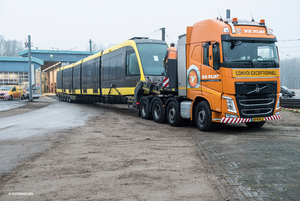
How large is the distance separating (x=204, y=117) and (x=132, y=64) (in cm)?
601

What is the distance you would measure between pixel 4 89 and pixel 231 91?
1321 inches

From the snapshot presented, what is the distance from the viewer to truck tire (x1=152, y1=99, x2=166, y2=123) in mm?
12625

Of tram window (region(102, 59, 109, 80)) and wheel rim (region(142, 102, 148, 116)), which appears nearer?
wheel rim (region(142, 102, 148, 116))

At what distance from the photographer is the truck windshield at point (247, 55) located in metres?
9.34

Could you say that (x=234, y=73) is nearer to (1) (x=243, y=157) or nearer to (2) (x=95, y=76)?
Answer: (1) (x=243, y=157)

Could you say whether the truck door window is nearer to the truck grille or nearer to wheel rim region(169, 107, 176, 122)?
the truck grille

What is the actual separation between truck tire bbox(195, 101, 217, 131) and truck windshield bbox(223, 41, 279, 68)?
1643mm

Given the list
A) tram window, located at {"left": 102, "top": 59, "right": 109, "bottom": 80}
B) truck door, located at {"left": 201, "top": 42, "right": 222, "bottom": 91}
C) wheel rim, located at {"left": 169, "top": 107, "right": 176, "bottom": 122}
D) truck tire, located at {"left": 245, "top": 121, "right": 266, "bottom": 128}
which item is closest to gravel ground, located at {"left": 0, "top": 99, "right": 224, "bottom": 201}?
truck door, located at {"left": 201, "top": 42, "right": 222, "bottom": 91}

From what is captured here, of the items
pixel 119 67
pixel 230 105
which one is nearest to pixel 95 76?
pixel 119 67

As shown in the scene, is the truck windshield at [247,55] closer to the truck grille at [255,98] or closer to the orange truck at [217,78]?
the orange truck at [217,78]

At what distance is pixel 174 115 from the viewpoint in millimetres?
11812

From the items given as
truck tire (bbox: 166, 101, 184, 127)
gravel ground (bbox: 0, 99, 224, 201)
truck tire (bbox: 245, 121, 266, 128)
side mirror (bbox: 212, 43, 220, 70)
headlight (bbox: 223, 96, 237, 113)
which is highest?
side mirror (bbox: 212, 43, 220, 70)

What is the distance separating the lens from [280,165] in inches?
224

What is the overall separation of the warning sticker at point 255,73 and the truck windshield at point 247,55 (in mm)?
132
